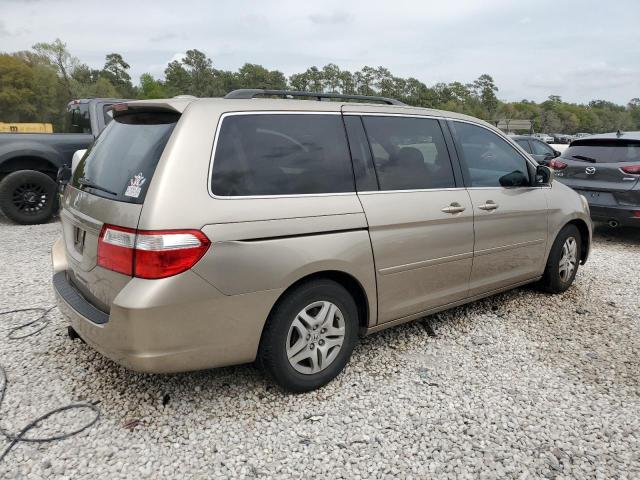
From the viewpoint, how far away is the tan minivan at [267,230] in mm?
2402

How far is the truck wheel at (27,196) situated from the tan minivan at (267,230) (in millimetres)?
5248

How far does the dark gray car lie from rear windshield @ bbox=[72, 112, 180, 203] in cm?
644

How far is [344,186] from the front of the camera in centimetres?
301

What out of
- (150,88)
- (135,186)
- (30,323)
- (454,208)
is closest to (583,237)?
(454,208)

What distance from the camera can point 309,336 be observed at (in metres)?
2.89

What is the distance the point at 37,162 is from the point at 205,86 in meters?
77.3

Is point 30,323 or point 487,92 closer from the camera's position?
point 30,323

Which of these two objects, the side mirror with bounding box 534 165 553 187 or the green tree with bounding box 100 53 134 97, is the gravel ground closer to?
the side mirror with bounding box 534 165 553 187

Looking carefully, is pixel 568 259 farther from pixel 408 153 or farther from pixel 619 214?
pixel 619 214

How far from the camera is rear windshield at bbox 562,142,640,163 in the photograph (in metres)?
6.94

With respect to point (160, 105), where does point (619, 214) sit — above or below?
below

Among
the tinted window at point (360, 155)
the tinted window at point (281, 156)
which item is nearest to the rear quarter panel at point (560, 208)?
the tinted window at point (360, 155)

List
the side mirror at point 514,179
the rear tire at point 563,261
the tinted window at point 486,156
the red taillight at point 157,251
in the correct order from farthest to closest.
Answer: the rear tire at point 563,261
the side mirror at point 514,179
the tinted window at point 486,156
the red taillight at point 157,251

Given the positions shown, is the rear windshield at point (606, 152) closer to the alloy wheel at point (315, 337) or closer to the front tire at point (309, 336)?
the front tire at point (309, 336)
